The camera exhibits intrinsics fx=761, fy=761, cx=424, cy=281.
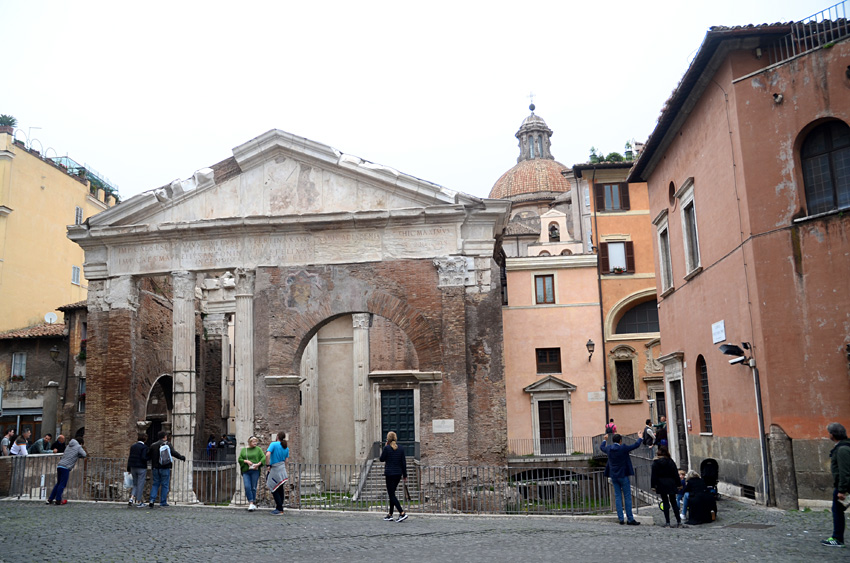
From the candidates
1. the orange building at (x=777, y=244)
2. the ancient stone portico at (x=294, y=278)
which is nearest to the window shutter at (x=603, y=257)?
the ancient stone portico at (x=294, y=278)

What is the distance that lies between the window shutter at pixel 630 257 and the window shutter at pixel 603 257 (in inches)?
30.4

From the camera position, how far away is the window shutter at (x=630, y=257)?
29812 mm

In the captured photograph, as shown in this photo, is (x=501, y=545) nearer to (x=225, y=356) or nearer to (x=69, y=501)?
(x=69, y=501)

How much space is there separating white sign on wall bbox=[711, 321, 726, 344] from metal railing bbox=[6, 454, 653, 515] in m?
2.76

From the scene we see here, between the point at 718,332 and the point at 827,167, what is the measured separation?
3665 mm

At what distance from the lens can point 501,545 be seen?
31.4 feet

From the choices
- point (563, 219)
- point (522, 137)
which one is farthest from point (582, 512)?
point (522, 137)

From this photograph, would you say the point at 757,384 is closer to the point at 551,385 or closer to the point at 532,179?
the point at 551,385

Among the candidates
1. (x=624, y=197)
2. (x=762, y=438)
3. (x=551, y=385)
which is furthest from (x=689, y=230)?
(x=624, y=197)

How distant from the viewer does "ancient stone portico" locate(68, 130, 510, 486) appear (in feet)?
56.1

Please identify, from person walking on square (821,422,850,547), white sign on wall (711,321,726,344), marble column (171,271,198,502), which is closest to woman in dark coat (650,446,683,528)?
person walking on square (821,422,850,547)

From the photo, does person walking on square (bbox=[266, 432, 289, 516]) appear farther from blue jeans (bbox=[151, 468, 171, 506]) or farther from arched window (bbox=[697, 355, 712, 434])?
arched window (bbox=[697, 355, 712, 434])

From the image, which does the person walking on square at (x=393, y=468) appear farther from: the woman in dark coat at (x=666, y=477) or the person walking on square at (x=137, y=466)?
the person walking on square at (x=137, y=466)

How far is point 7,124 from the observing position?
31.0m
